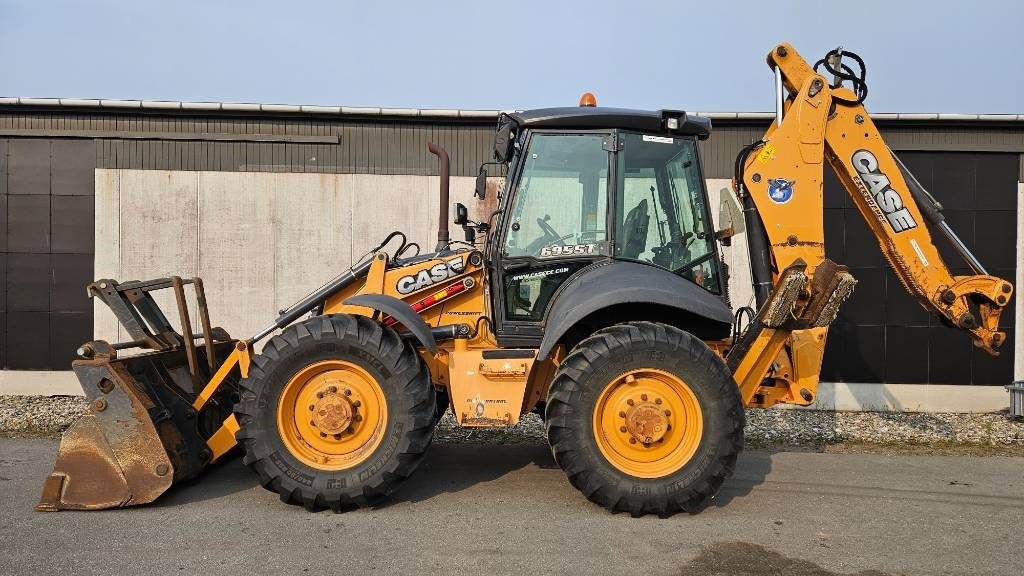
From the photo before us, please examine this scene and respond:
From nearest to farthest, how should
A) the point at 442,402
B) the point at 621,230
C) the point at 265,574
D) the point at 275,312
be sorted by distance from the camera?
the point at 265,574, the point at 621,230, the point at 442,402, the point at 275,312

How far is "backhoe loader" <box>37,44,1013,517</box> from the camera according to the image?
14.7 feet

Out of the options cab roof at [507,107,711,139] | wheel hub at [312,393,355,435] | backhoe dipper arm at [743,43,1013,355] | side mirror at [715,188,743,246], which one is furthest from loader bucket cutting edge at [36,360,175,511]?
backhoe dipper arm at [743,43,1013,355]

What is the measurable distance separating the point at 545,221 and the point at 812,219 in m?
1.92

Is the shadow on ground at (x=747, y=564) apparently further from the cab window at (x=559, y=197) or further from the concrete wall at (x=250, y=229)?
the concrete wall at (x=250, y=229)

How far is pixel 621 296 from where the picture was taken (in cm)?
450

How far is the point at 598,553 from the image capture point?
12.6ft

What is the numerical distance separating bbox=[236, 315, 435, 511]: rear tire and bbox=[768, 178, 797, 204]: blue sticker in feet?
9.07

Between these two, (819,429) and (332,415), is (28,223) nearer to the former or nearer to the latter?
(332,415)

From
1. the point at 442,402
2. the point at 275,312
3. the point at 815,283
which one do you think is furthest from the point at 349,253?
the point at 815,283

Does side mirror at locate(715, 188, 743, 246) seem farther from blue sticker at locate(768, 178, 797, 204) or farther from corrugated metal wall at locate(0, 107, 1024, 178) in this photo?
corrugated metal wall at locate(0, 107, 1024, 178)

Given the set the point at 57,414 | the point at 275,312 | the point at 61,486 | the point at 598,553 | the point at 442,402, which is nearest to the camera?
the point at 598,553

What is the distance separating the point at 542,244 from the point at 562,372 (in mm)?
1003

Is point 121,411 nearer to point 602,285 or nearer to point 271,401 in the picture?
point 271,401

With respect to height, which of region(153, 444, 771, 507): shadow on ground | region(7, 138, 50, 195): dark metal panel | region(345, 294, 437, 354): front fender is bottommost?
region(153, 444, 771, 507): shadow on ground
